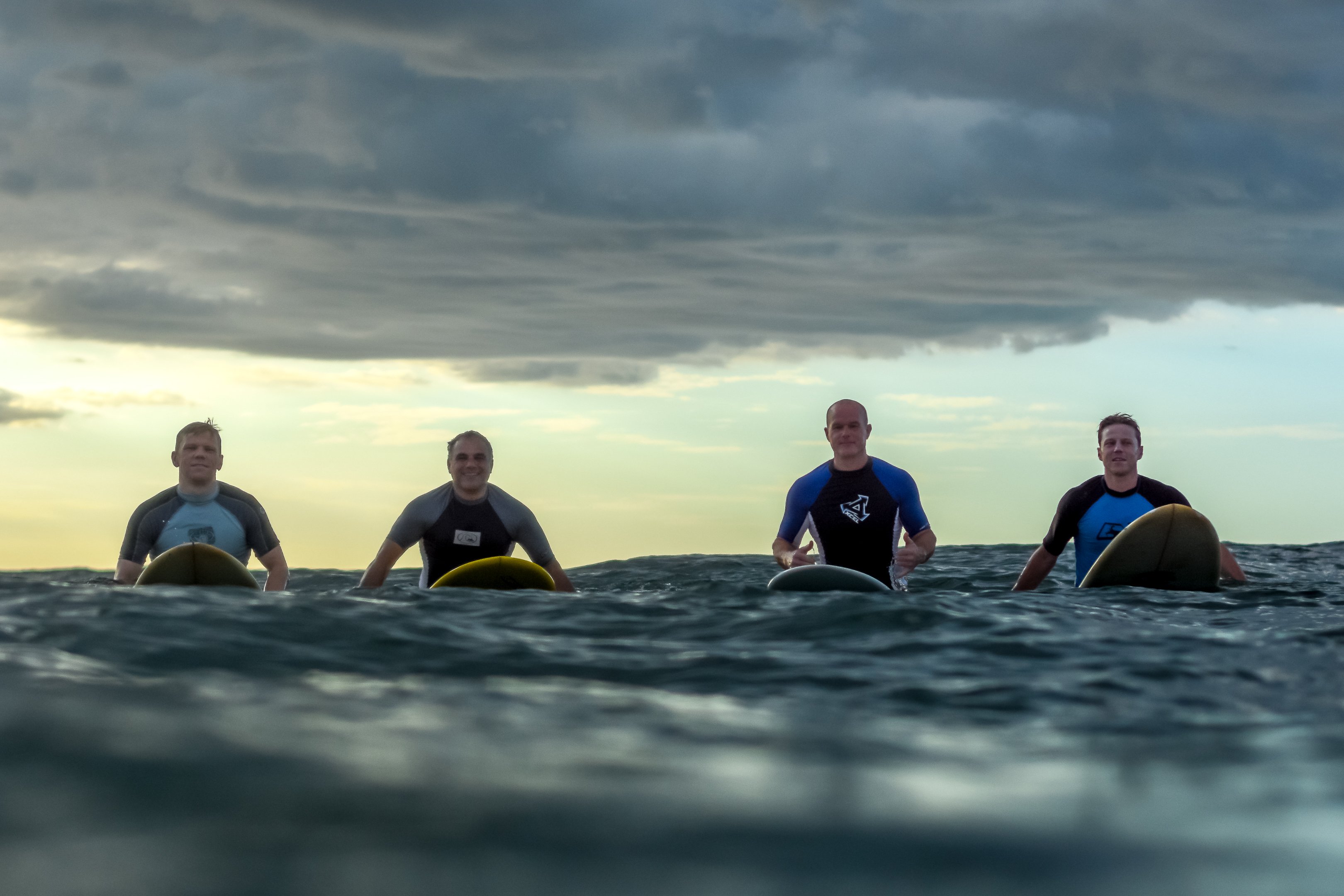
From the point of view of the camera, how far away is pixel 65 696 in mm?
3705

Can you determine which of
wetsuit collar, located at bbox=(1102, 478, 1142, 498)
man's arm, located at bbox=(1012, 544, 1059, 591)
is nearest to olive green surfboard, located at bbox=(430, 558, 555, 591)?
man's arm, located at bbox=(1012, 544, 1059, 591)

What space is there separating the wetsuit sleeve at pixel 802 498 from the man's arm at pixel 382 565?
10.4 feet

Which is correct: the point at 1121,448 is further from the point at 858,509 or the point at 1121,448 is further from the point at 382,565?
the point at 382,565

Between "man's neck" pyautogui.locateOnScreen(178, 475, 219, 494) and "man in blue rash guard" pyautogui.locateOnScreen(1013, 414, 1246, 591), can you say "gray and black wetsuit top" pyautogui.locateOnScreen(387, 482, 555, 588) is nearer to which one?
"man's neck" pyautogui.locateOnScreen(178, 475, 219, 494)

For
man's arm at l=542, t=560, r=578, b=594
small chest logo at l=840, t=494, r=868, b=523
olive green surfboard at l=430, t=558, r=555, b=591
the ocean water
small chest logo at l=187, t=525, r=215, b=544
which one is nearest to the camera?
the ocean water

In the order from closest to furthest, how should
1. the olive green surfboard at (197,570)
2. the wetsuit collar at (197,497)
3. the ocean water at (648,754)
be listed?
1. the ocean water at (648,754)
2. the olive green surfboard at (197,570)
3. the wetsuit collar at (197,497)

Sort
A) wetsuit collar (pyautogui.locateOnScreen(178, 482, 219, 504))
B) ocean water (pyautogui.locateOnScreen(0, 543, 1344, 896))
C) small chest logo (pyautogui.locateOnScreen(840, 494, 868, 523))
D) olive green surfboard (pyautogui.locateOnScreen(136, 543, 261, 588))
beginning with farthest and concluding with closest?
small chest logo (pyautogui.locateOnScreen(840, 494, 868, 523)) → wetsuit collar (pyautogui.locateOnScreen(178, 482, 219, 504)) → olive green surfboard (pyautogui.locateOnScreen(136, 543, 261, 588)) → ocean water (pyautogui.locateOnScreen(0, 543, 1344, 896))

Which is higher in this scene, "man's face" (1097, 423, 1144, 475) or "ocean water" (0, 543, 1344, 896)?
"man's face" (1097, 423, 1144, 475)

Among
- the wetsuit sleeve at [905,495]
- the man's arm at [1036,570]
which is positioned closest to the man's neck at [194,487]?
the wetsuit sleeve at [905,495]

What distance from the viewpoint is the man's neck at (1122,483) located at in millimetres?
10070

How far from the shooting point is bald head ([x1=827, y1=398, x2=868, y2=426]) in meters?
9.82

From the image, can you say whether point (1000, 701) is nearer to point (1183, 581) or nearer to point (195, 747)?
point (195, 747)

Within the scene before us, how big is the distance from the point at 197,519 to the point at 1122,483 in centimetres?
743

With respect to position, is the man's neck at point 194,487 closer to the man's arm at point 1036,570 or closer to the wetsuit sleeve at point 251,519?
the wetsuit sleeve at point 251,519
